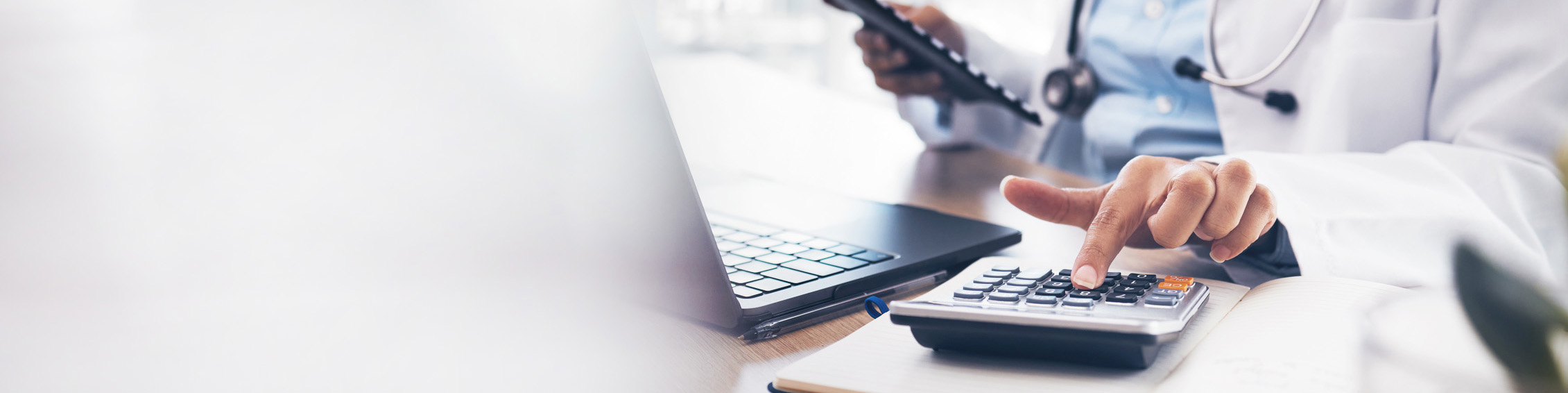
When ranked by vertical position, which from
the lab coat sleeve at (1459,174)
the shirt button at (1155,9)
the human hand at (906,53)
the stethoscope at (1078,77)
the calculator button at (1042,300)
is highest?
the human hand at (906,53)

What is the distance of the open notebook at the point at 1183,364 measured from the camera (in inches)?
8.8

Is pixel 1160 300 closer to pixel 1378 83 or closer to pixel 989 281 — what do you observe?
pixel 989 281

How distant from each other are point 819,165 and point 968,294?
0.54 metres

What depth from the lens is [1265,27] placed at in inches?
23.9

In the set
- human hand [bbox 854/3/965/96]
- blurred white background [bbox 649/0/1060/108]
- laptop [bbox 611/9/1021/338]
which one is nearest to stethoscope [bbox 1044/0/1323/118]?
human hand [bbox 854/3/965/96]

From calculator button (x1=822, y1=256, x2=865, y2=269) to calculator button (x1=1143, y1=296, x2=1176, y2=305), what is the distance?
0.45 ft

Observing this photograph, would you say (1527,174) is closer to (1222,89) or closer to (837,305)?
(1222,89)

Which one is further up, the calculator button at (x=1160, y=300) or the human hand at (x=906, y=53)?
the human hand at (x=906, y=53)

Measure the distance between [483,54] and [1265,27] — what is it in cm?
56

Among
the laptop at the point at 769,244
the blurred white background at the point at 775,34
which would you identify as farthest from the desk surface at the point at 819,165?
the blurred white background at the point at 775,34

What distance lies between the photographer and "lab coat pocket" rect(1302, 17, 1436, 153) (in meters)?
0.51

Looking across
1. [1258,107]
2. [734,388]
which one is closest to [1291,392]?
[734,388]

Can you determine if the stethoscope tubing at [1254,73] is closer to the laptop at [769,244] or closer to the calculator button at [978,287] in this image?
the laptop at [769,244]

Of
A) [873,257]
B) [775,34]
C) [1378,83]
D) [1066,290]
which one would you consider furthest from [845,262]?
[775,34]
